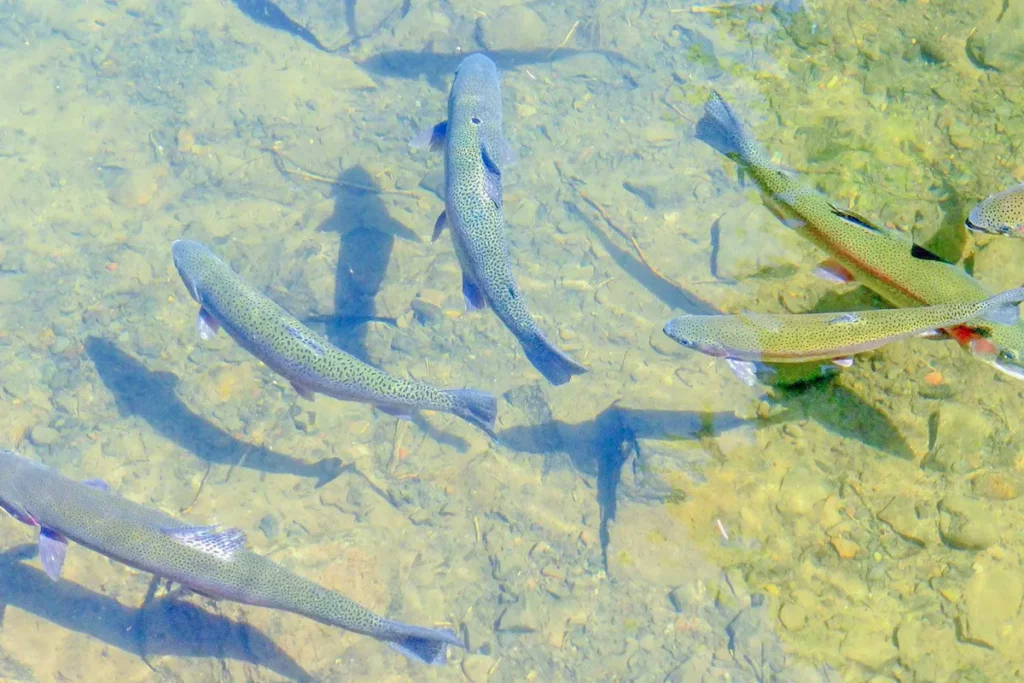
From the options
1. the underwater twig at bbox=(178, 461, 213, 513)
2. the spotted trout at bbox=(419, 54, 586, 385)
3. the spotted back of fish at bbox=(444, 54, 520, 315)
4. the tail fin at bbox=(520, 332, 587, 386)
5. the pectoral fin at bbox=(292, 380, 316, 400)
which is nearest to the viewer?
the tail fin at bbox=(520, 332, 587, 386)

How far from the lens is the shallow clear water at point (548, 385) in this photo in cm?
485

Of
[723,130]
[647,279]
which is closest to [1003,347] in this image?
[723,130]

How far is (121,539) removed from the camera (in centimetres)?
476

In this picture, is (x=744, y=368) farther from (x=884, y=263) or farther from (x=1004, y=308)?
(x=1004, y=308)

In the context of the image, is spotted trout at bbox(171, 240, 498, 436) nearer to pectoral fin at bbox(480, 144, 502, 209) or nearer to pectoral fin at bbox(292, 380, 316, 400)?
pectoral fin at bbox(292, 380, 316, 400)

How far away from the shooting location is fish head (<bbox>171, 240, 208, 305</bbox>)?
18.8 feet

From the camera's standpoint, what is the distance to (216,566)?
4680 mm

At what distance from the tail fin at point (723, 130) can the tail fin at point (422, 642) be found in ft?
13.7

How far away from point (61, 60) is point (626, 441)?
32.0ft

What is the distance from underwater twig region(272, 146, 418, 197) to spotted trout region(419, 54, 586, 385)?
1515mm

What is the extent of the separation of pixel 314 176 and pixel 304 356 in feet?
11.4

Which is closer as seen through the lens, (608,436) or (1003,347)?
(1003,347)

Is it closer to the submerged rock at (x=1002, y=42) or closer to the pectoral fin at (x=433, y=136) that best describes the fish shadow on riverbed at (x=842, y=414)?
the pectoral fin at (x=433, y=136)

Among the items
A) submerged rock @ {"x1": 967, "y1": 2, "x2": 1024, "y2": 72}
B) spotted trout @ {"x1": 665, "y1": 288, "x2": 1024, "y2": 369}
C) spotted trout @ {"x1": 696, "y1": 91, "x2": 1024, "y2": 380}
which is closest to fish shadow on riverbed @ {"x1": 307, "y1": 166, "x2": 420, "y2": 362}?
spotted trout @ {"x1": 665, "y1": 288, "x2": 1024, "y2": 369}
